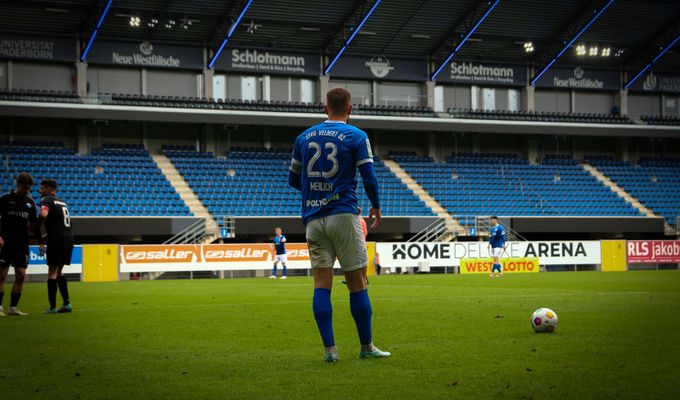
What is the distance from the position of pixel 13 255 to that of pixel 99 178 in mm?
27513

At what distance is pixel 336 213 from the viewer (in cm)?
693

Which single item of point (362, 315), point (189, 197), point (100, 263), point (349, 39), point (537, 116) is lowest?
point (100, 263)

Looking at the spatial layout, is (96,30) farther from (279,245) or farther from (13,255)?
(13,255)

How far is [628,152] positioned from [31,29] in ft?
121

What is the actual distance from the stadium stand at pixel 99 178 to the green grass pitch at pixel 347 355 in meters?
24.7

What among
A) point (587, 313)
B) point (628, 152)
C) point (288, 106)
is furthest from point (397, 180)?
point (587, 313)

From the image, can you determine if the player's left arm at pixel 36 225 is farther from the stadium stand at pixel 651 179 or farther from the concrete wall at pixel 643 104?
the concrete wall at pixel 643 104

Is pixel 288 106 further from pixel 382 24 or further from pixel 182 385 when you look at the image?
pixel 182 385

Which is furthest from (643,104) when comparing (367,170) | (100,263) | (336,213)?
(336,213)

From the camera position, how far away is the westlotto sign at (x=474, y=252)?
34.2 m

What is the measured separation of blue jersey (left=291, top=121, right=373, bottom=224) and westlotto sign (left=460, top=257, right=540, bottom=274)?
28.0 m

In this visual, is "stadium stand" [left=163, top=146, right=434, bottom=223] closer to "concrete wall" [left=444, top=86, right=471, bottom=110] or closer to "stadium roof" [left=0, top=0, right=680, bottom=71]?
"stadium roof" [left=0, top=0, right=680, bottom=71]

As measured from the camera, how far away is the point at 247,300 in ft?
52.4

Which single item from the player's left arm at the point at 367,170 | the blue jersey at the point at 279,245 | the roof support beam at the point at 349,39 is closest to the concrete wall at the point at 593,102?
the roof support beam at the point at 349,39
